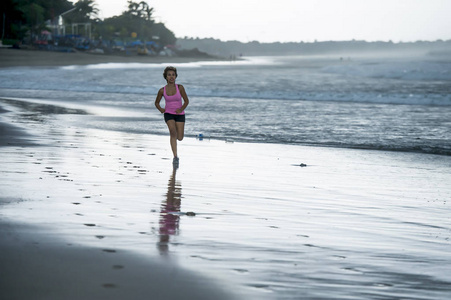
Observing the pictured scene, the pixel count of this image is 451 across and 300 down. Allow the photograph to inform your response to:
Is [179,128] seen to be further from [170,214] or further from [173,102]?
[170,214]

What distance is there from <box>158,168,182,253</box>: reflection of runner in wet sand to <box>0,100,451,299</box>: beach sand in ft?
0.05

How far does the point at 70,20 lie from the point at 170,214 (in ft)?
460

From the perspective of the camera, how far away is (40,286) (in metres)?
3.17

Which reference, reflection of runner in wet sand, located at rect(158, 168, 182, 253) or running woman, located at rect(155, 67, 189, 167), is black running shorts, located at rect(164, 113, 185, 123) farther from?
reflection of runner in wet sand, located at rect(158, 168, 182, 253)

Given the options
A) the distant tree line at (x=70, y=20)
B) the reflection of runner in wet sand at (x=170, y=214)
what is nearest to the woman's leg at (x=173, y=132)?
the reflection of runner in wet sand at (x=170, y=214)

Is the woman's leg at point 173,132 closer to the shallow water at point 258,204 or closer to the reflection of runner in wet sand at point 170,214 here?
the shallow water at point 258,204

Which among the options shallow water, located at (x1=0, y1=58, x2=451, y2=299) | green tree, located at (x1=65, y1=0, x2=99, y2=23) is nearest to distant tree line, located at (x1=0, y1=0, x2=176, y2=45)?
green tree, located at (x1=65, y1=0, x2=99, y2=23)

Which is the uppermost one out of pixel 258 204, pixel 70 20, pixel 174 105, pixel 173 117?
pixel 70 20

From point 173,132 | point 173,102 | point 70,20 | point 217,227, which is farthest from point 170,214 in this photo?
point 70,20

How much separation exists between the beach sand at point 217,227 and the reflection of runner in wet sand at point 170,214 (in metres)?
0.02

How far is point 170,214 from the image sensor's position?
5391mm

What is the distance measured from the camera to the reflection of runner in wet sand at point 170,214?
14.5 feet

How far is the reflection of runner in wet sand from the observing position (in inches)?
174

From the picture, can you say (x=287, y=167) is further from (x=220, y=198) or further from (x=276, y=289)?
(x=276, y=289)
